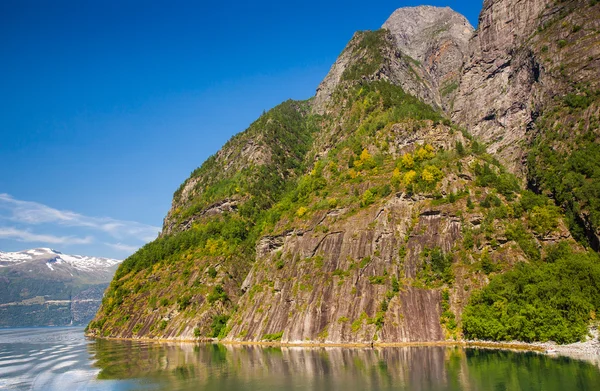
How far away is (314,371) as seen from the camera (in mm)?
57031

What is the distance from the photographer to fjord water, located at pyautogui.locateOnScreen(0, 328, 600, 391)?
46156 mm

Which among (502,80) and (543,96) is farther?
(502,80)

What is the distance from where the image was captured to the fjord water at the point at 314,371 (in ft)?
151

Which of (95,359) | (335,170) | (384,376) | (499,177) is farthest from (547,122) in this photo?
(95,359)

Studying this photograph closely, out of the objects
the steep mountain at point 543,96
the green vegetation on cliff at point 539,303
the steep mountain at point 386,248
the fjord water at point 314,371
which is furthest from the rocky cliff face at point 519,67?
the fjord water at point 314,371

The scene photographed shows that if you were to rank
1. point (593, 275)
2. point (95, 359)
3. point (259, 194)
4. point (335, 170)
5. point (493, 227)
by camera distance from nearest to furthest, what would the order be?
point (593, 275) → point (95, 359) → point (493, 227) → point (335, 170) → point (259, 194)

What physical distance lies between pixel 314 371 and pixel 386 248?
45.2 m

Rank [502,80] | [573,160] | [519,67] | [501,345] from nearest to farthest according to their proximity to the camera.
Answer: [501,345]
[573,160]
[519,67]
[502,80]

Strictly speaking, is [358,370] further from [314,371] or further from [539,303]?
[539,303]

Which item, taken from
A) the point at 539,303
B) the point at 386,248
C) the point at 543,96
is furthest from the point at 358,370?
the point at 543,96

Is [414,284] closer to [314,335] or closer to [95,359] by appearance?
[314,335]

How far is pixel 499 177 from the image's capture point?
107m

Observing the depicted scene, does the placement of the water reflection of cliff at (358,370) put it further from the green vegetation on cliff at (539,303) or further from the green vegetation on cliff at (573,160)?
the green vegetation on cliff at (573,160)

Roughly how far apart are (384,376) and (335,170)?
3527 inches
